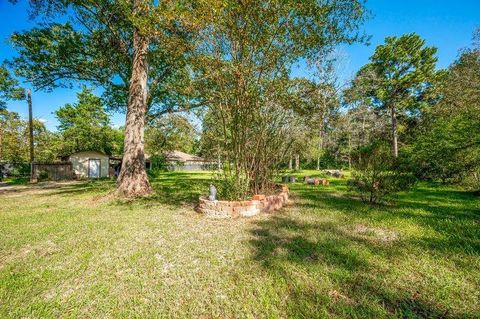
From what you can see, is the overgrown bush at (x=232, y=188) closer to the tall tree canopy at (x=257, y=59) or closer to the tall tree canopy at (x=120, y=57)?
the tall tree canopy at (x=257, y=59)

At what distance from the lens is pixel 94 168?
2144 cm

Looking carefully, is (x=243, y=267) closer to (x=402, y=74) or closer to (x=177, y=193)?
(x=177, y=193)

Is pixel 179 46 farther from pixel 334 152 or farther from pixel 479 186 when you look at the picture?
pixel 334 152

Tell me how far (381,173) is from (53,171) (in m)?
22.5

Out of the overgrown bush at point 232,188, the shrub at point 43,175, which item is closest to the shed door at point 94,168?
the shrub at point 43,175

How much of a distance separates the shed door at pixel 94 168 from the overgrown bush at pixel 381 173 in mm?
23007

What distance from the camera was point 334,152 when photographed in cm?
3712

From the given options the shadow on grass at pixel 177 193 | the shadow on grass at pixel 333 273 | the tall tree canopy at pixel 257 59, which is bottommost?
the shadow on grass at pixel 333 273

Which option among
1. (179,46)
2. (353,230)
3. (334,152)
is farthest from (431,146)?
(334,152)

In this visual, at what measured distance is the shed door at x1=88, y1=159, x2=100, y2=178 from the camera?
69.5 ft

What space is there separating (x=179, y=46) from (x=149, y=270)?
4.92 m

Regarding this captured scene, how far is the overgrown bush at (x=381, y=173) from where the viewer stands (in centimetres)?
558

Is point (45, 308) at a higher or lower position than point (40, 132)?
lower

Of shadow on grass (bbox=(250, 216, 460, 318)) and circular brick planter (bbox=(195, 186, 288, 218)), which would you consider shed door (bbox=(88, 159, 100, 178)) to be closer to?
circular brick planter (bbox=(195, 186, 288, 218))
